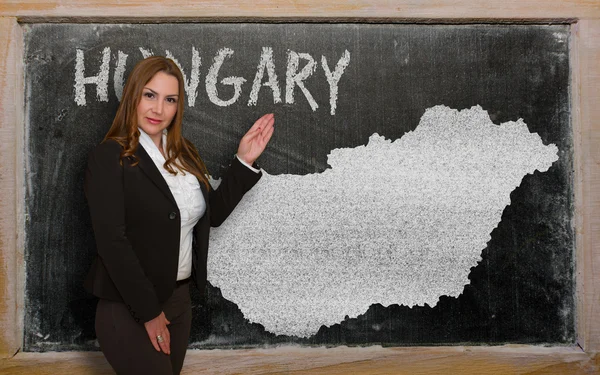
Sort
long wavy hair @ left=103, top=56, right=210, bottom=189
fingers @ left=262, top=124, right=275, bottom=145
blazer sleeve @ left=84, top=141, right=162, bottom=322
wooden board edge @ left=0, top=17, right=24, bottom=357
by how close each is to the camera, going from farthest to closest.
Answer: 1. wooden board edge @ left=0, top=17, right=24, bottom=357
2. fingers @ left=262, top=124, right=275, bottom=145
3. long wavy hair @ left=103, top=56, right=210, bottom=189
4. blazer sleeve @ left=84, top=141, right=162, bottom=322

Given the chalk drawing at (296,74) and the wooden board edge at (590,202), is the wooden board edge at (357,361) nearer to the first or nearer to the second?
the wooden board edge at (590,202)

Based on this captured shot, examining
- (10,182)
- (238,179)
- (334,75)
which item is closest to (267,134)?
(238,179)

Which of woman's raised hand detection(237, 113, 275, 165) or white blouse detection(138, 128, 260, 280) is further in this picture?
woman's raised hand detection(237, 113, 275, 165)

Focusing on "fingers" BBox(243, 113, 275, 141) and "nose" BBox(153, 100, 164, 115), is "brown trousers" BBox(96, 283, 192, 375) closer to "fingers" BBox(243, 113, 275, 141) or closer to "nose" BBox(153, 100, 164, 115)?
"nose" BBox(153, 100, 164, 115)

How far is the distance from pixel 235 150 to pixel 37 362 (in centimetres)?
119

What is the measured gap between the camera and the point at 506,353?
2.30 metres

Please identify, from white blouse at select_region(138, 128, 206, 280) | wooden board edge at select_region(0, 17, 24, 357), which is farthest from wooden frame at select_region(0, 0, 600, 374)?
white blouse at select_region(138, 128, 206, 280)

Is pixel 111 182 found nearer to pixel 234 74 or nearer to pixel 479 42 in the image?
pixel 234 74

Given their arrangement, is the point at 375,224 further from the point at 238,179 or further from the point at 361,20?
the point at 361,20

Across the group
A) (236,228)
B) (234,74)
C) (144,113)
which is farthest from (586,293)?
(144,113)

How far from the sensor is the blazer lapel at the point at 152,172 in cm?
161

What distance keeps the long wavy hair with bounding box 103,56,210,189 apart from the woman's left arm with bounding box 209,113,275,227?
13cm

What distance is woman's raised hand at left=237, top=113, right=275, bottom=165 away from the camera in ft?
6.55

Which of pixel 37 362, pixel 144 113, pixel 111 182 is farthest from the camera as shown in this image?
pixel 37 362
